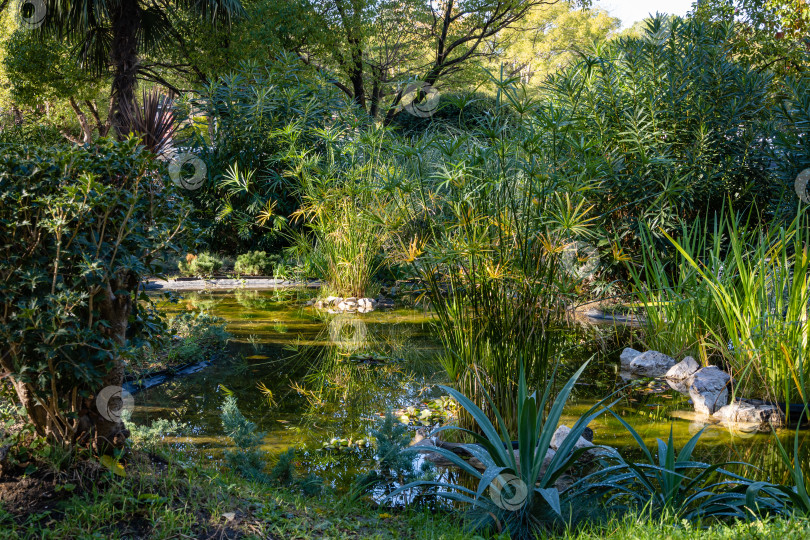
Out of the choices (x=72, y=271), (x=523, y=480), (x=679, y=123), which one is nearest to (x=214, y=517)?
(x=72, y=271)

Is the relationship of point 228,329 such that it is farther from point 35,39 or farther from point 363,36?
point 363,36

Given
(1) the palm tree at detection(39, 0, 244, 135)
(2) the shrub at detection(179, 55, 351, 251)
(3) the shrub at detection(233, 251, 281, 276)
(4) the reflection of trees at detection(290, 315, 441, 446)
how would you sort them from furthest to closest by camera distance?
(1) the palm tree at detection(39, 0, 244, 135)
(3) the shrub at detection(233, 251, 281, 276)
(2) the shrub at detection(179, 55, 351, 251)
(4) the reflection of trees at detection(290, 315, 441, 446)

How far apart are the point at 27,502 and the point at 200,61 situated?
546 inches

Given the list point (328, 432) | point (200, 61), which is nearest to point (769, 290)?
point (328, 432)

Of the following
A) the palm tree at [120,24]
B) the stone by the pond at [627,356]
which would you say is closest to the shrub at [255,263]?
the palm tree at [120,24]

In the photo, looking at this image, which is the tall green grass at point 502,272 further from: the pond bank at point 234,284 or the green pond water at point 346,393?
the pond bank at point 234,284

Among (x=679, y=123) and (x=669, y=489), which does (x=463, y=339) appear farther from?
(x=679, y=123)

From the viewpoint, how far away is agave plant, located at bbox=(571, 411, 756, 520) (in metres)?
2.49

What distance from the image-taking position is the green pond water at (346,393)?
3.52 meters

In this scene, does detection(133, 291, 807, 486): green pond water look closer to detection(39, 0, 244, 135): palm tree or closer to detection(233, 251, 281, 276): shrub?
detection(233, 251, 281, 276): shrub

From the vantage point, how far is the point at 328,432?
374 centimetres

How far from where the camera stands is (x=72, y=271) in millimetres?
2461

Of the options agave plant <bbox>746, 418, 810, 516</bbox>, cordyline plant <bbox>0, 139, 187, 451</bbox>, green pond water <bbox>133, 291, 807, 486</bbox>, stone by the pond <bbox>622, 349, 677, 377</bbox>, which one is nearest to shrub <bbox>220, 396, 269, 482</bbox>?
green pond water <bbox>133, 291, 807, 486</bbox>

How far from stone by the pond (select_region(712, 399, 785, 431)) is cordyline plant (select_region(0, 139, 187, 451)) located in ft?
11.9
